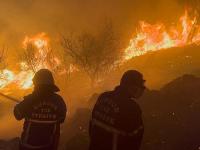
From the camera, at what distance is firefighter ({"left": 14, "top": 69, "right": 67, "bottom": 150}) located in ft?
17.2

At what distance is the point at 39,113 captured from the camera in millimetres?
5254

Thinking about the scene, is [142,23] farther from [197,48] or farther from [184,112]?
[184,112]

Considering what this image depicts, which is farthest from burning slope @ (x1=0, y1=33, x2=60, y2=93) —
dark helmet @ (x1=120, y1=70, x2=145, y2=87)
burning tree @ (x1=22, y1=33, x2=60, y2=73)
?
dark helmet @ (x1=120, y1=70, x2=145, y2=87)

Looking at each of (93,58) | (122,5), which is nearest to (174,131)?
(93,58)

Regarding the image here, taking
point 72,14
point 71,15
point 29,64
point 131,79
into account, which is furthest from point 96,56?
point 131,79

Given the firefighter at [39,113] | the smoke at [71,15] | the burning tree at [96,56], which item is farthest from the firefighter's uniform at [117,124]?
the smoke at [71,15]

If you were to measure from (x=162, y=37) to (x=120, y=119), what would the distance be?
39209 millimetres

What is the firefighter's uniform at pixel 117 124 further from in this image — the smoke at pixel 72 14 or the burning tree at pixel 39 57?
the smoke at pixel 72 14

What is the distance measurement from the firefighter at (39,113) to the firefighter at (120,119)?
1.10m

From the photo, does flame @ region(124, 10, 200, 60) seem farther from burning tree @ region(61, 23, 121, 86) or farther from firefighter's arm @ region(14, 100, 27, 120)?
firefighter's arm @ region(14, 100, 27, 120)

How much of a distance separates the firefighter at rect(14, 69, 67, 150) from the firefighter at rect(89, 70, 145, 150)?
1.10m

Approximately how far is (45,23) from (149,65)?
892 inches

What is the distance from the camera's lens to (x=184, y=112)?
12852 millimetres

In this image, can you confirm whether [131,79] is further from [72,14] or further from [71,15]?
[72,14]
